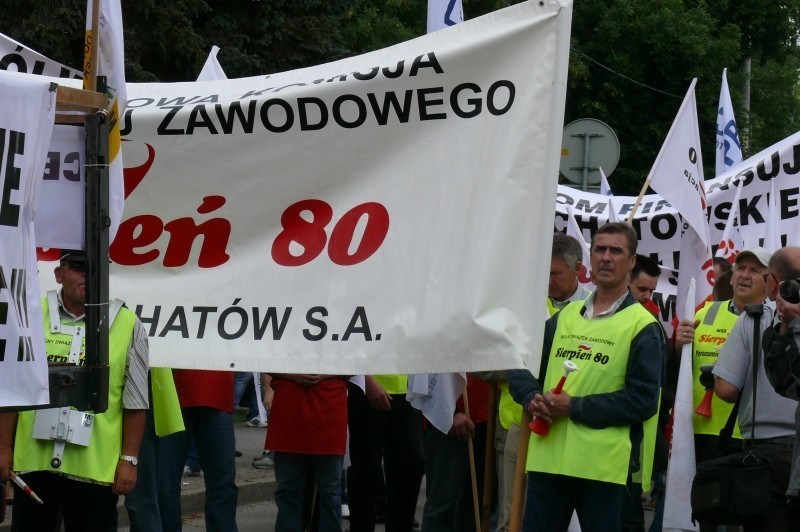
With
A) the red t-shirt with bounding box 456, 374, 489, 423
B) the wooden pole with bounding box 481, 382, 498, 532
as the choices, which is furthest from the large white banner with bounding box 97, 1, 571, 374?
the red t-shirt with bounding box 456, 374, 489, 423

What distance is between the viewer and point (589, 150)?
14.0m

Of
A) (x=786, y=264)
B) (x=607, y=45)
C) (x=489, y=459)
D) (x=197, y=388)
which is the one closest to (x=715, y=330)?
(x=489, y=459)

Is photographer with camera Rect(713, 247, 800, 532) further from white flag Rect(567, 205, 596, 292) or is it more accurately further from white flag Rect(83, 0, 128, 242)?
white flag Rect(83, 0, 128, 242)

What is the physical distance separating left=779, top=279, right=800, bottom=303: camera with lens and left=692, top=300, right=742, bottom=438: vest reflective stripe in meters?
2.22

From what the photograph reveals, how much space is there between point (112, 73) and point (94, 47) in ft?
0.31

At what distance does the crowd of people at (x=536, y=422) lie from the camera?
19.5 ft

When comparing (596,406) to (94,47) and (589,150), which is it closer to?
(94,47)

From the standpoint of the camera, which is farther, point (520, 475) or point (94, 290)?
point (520, 475)

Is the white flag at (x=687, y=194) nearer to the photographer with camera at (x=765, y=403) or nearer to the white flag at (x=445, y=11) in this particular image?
the white flag at (x=445, y=11)

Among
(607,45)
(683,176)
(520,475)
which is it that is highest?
(607,45)

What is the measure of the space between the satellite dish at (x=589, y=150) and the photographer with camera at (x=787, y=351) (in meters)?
8.07

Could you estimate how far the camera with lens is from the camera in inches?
227

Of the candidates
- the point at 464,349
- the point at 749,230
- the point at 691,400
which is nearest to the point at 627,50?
the point at 749,230

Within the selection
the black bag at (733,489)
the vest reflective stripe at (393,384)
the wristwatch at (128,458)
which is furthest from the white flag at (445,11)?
the wristwatch at (128,458)
